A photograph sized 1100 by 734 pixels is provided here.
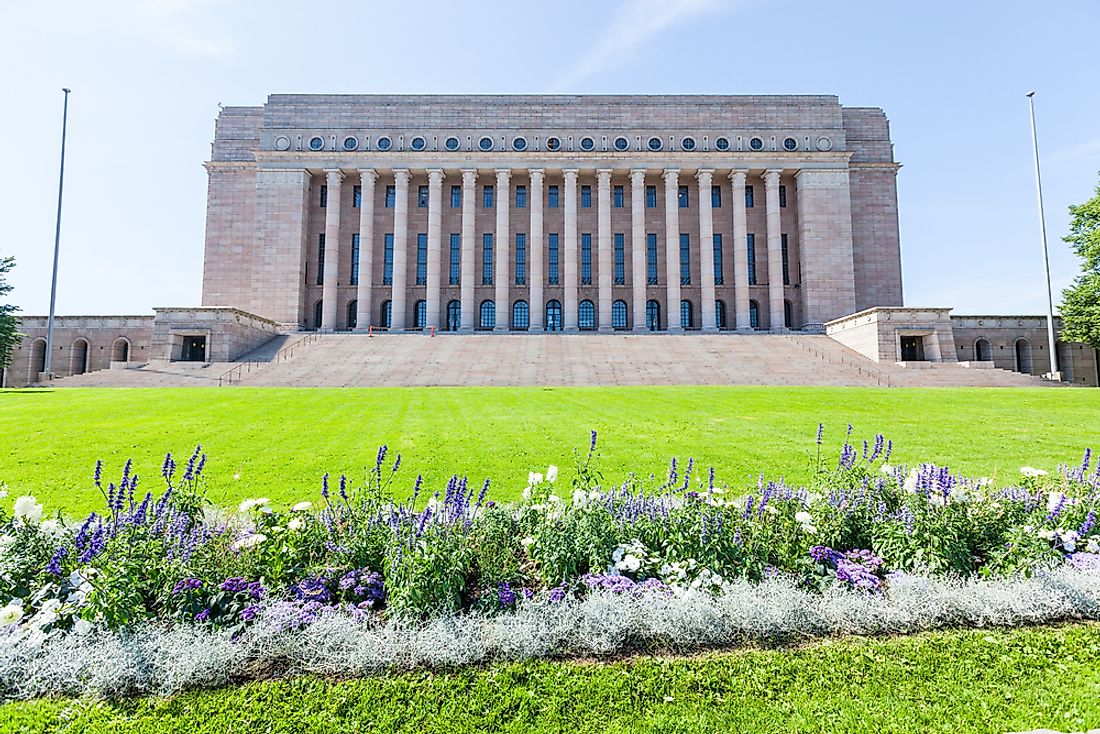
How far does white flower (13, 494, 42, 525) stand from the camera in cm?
552

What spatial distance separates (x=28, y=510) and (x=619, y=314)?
57.6 m

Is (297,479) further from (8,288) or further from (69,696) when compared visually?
(8,288)

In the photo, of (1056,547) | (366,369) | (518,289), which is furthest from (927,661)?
(518,289)

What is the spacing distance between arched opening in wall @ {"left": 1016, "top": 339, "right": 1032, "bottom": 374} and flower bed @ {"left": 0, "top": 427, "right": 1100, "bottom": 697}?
4664cm

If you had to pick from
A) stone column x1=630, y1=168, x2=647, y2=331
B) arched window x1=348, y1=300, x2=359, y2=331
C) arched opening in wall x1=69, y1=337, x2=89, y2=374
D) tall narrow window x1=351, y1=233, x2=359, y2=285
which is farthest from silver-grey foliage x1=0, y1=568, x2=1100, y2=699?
tall narrow window x1=351, y1=233, x2=359, y2=285

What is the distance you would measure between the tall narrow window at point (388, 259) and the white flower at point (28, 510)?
185ft

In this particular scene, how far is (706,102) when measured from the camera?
6172 centimetres

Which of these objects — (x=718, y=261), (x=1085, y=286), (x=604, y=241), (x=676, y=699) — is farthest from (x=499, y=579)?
(x=718, y=261)

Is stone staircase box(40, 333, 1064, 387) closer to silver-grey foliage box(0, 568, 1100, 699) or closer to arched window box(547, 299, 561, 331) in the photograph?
arched window box(547, 299, 561, 331)

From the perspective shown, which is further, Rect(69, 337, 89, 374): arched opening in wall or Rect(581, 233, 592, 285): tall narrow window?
Rect(581, 233, 592, 285): tall narrow window

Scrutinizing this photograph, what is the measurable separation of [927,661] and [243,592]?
5.75m

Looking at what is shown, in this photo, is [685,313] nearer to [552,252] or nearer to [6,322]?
[552,252]

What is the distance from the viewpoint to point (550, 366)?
3456cm

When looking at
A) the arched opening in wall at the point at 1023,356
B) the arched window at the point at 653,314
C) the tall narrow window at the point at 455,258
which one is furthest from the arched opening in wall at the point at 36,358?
the arched opening in wall at the point at 1023,356
